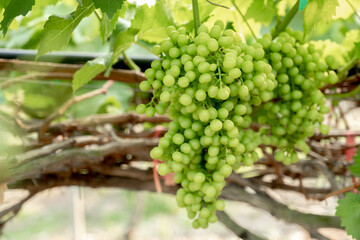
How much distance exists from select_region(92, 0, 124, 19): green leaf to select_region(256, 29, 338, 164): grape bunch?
249 millimetres

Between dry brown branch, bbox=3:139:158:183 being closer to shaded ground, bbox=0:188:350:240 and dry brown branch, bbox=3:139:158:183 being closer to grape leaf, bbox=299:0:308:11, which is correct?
grape leaf, bbox=299:0:308:11

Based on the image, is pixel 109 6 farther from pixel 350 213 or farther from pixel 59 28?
pixel 350 213

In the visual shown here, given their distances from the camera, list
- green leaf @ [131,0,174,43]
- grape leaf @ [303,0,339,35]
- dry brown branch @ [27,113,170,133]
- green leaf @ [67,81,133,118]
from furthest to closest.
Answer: green leaf @ [67,81,133,118]
dry brown branch @ [27,113,170,133]
green leaf @ [131,0,174,43]
grape leaf @ [303,0,339,35]

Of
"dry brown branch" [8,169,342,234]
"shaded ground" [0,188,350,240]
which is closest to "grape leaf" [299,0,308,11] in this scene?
"dry brown branch" [8,169,342,234]

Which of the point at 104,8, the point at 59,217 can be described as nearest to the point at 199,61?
the point at 104,8

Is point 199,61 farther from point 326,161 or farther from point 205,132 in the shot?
point 326,161

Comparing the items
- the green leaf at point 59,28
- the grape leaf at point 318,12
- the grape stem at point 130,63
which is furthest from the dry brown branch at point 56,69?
the grape leaf at point 318,12

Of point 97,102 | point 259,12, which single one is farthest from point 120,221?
point 259,12

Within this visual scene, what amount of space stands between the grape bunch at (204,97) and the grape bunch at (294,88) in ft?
0.23

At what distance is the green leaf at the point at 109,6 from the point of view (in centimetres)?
51

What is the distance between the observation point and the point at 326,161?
3.57 ft

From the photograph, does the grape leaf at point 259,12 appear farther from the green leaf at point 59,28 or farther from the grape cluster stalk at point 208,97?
the green leaf at point 59,28

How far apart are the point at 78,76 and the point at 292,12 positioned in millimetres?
430

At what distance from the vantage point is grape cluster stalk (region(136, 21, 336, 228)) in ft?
1.57
